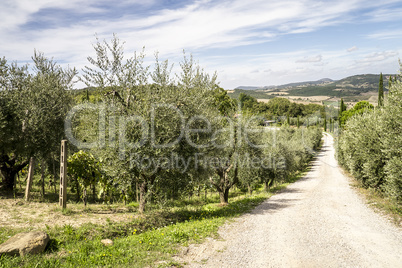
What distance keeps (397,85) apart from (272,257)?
42.8ft

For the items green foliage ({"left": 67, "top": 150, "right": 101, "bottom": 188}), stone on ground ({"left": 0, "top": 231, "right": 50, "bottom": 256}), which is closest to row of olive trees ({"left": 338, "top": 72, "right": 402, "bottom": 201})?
stone on ground ({"left": 0, "top": 231, "right": 50, "bottom": 256})

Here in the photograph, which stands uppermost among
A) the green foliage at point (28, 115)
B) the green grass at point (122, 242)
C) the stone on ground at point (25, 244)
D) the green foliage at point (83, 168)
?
the green foliage at point (28, 115)

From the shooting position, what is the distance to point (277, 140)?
3522cm

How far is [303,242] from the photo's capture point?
1098 cm

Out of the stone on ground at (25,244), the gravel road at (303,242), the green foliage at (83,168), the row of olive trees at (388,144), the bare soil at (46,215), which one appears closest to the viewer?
the stone on ground at (25,244)

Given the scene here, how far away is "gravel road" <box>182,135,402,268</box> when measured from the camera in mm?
9125

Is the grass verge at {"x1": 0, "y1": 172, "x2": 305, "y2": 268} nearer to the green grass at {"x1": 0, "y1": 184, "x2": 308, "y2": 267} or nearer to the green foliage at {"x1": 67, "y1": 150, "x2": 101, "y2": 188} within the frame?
the green grass at {"x1": 0, "y1": 184, "x2": 308, "y2": 267}

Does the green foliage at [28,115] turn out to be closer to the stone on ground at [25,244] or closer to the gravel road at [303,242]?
the stone on ground at [25,244]

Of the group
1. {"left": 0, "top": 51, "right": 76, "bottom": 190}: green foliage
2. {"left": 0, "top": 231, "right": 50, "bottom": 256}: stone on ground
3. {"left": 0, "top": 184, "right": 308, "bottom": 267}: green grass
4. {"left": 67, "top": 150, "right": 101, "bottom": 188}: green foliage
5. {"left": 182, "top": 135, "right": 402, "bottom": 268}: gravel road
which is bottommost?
{"left": 182, "top": 135, "right": 402, "bottom": 268}: gravel road

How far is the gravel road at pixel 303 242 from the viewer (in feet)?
29.9

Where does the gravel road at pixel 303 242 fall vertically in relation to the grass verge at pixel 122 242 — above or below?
below

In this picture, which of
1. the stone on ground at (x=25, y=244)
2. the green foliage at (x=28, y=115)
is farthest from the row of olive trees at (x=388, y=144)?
the green foliage at (x=28, y=115)

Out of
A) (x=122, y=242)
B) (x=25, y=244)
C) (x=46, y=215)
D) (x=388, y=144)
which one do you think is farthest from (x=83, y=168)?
(x=388, y=144)

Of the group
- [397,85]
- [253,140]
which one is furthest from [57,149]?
[397,85]
